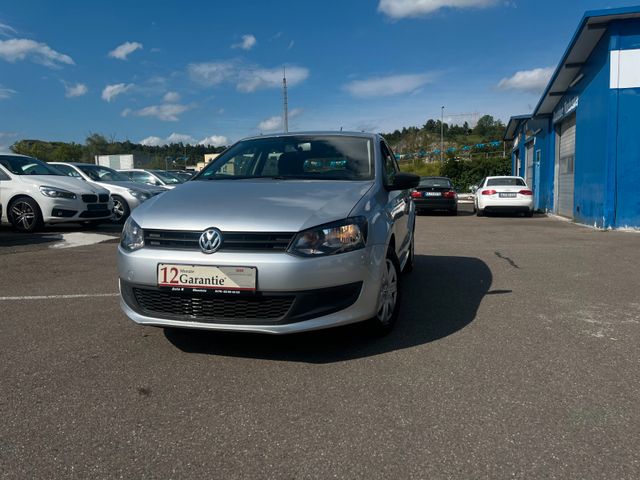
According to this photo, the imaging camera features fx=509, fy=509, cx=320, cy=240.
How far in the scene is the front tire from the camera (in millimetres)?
3500

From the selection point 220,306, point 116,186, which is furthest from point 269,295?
point 116,186

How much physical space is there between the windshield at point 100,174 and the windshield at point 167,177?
2.10m

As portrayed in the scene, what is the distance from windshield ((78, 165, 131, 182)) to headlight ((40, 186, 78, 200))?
10.7 ft

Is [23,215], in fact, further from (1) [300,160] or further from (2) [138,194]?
(1) [300,160]

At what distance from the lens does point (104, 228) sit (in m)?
11.7

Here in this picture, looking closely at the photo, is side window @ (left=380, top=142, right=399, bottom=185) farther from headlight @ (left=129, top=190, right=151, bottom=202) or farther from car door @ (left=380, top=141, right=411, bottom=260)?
headlight @ (left=129, top=190, right=151, bottom=202)

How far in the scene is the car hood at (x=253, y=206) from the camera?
3.04m

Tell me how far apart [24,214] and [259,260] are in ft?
29.8

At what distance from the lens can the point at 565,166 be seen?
666 inches

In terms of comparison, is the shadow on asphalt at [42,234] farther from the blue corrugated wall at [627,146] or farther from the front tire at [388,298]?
the blue corrugated wall at [627,146]

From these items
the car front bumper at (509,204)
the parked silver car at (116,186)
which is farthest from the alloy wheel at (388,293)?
the car front bumper at (509,204)

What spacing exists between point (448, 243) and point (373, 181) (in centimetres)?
573

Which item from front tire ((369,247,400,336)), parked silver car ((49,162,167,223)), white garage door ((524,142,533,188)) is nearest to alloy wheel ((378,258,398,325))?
front tire ((369,247,400,336))

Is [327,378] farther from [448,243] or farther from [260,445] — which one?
[448,243]
